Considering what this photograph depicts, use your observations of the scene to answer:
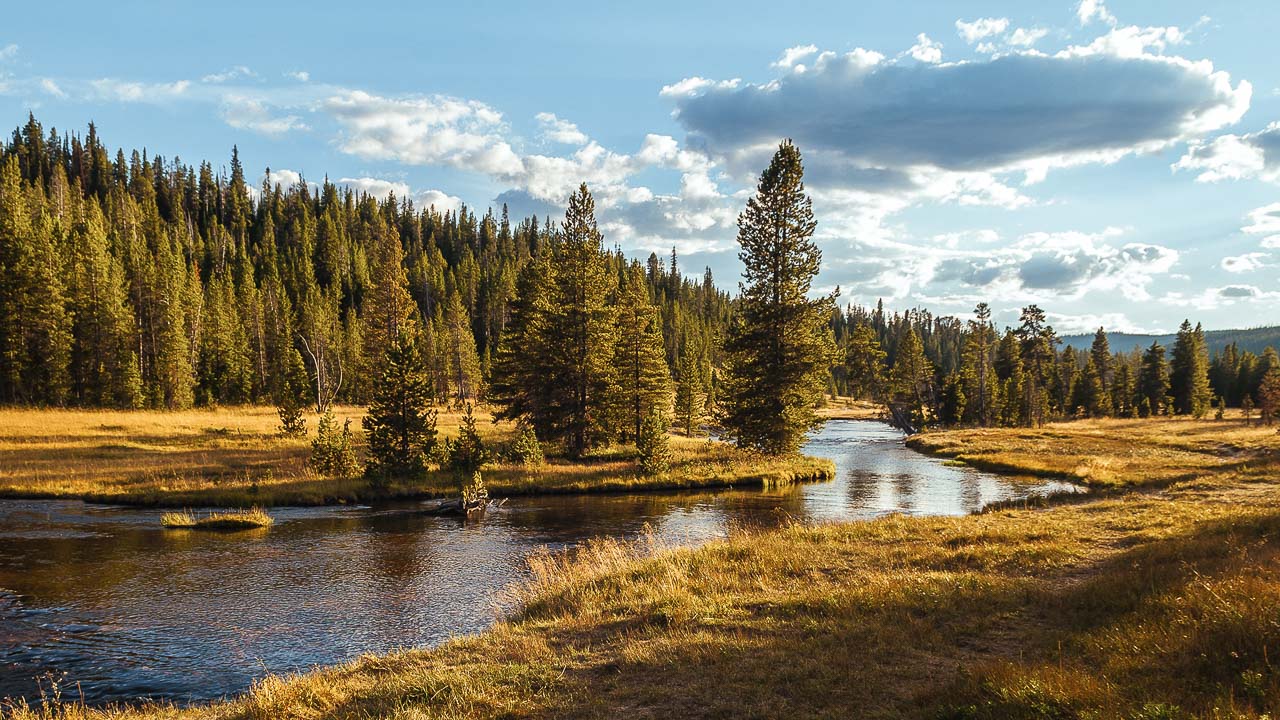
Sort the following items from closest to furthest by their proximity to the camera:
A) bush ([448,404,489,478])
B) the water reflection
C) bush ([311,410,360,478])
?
1. the water reflection
2. bush ([311,410,360,478])
3. bush ([448,404,489,478])

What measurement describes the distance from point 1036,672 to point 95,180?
215633 mm

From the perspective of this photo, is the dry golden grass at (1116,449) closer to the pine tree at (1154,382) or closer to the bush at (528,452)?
the pine tree at (1154,382)

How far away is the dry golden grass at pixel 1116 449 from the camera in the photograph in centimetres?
4059

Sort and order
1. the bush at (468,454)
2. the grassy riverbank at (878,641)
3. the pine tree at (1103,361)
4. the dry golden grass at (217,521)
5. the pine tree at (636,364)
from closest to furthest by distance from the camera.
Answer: the grassy riverbank at (878,641), the dry golden grass at (217,521), the bush at (468,454), the pine tree at (636,364), the pine tree at (1103,361)

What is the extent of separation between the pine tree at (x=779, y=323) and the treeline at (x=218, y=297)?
9236 millimetres

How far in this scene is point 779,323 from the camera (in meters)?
46.7

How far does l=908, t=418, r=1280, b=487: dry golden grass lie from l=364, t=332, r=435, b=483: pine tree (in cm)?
3908

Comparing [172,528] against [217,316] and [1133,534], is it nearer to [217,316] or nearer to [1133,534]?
[1133,534]

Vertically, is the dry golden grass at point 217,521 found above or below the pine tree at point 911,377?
below

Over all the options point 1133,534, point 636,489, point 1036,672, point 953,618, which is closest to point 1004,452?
point 636,489

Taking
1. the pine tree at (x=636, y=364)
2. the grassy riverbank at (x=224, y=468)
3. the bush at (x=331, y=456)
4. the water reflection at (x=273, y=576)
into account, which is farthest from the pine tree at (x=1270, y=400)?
the bush at (x=331, y=456)

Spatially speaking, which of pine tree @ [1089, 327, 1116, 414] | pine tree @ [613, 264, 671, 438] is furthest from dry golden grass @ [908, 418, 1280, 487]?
pine tree @ [613, 264, 671, 438]

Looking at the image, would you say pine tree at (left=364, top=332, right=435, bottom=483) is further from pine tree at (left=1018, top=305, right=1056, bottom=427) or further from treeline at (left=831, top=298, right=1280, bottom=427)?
pine tree at (left=1018, top=305, right=1056, bottom=427)

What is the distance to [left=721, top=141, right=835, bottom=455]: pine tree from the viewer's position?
46.1 metres
